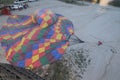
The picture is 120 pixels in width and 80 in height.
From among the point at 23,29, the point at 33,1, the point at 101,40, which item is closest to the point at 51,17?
the point at 23,29

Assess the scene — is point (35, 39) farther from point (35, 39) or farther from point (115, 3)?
point (115, 3)

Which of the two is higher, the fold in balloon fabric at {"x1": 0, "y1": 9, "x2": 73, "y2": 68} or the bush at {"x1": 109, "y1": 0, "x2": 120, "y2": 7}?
the fold in balloon fabric at {"x1": 0, "y1": 9, "x2": 73, "y2": 68}

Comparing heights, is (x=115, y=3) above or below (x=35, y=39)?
below

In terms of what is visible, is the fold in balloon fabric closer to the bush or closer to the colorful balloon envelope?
the colorful balloon envelope

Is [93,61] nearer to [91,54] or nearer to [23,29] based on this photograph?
[91,54]

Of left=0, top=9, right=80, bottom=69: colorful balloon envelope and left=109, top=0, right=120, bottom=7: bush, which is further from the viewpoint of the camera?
left=109, top=0, right=120, bottom=7: bush

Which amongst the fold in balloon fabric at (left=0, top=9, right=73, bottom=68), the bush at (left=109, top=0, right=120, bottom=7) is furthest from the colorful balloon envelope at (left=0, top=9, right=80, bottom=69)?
the bush at (left=109, top=0, right=120, bottom=7)

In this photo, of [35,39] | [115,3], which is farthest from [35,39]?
[115,3]

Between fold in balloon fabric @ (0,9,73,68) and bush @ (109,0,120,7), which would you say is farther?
bush @ (109,0,120,7)
